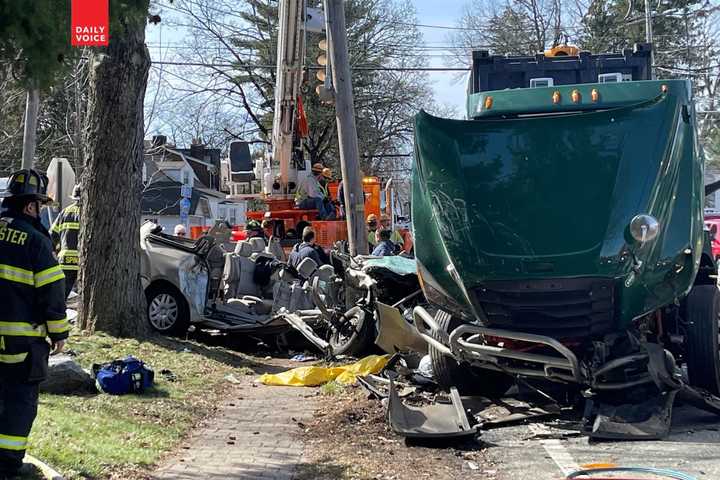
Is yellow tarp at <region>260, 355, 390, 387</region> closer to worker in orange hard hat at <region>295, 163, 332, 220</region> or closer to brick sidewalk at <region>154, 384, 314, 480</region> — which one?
brick sidewalk at <region>154, 384, 314, 480</region>

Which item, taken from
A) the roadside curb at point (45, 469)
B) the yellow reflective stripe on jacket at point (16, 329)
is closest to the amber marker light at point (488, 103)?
the yellow reflective stripe on jacket at point (16, 329)

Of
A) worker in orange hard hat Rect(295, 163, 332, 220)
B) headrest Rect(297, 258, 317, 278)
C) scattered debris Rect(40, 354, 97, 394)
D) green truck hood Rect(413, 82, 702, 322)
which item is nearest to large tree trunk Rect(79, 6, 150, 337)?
headrest Rect(297, 258, 317, 278)

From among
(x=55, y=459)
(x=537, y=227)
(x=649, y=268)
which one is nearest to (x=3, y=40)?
(x=55, y=459)

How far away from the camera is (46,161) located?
28484 mm

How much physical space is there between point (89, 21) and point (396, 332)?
4.34 meters

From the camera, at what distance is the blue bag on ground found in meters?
7.99

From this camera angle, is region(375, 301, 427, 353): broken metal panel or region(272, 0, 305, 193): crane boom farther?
region(272, 0, 305, 193): crane boom

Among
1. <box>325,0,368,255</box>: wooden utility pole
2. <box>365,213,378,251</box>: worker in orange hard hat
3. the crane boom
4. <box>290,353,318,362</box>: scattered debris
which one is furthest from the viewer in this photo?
<box>365,213,378,251</box>: worker in orange hard hat

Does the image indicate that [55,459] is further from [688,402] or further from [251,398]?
[688,402]

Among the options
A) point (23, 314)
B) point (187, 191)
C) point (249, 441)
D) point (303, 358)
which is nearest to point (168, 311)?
point (303, 358)

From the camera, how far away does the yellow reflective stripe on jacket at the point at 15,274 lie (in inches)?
211

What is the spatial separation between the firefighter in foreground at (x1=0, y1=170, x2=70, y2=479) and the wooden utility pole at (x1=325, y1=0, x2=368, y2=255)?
805 cm

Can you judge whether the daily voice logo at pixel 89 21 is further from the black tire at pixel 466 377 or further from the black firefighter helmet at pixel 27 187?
the black tire at pixel 466 377

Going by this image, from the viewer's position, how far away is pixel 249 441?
23.0ft
